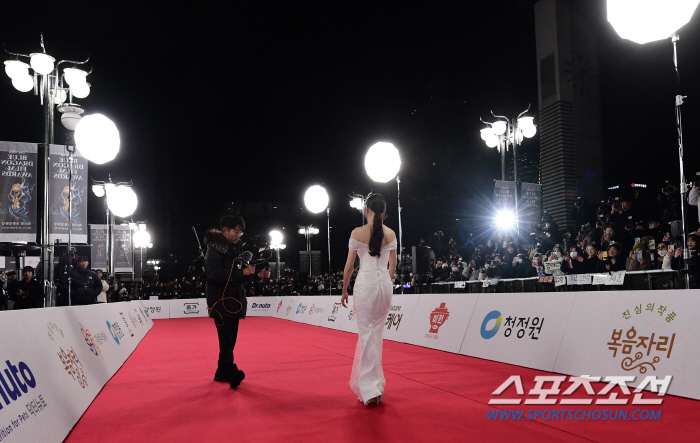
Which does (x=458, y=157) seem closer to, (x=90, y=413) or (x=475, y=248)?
(x=475, y=248)

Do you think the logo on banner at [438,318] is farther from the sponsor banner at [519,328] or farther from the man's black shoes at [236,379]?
the man's black shoes at [236,379]

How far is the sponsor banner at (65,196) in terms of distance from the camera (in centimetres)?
1188

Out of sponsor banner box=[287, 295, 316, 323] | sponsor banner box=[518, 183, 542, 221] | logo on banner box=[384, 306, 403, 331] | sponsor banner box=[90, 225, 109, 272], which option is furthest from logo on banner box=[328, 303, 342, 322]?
sponsor banner box=[90, 225, 109, 272]

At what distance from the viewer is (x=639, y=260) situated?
9.36 metres

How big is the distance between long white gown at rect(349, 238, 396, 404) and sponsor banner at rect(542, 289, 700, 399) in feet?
7.99

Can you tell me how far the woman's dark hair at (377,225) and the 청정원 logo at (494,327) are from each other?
324 cm

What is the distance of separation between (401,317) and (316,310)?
602 cm

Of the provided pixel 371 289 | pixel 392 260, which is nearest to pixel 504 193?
pixel 392 260

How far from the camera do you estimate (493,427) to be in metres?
3.49

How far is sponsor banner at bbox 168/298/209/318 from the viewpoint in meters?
22.6

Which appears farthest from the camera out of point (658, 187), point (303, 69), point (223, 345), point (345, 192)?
point (345, 192)

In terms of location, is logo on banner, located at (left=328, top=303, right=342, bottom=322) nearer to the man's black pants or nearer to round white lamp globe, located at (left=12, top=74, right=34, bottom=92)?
the man's black pants

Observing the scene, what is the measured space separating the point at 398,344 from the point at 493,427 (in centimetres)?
582

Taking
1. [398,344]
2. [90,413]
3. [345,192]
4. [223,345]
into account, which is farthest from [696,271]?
[345,192]
